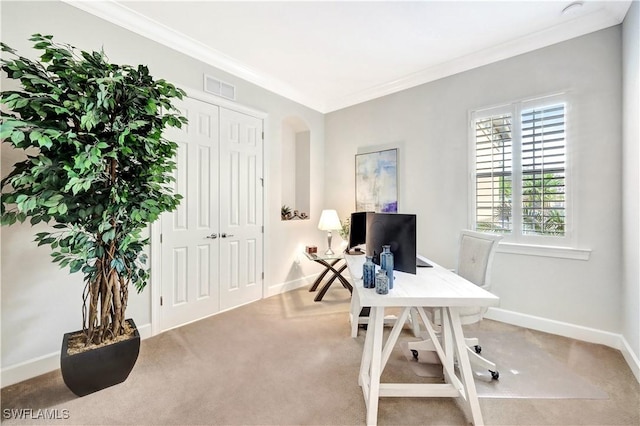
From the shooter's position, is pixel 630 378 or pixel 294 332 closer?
pixel 630 378

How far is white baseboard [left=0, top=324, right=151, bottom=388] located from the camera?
1938 mm

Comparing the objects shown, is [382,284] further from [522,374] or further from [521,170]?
[521,170]

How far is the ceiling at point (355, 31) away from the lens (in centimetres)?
236

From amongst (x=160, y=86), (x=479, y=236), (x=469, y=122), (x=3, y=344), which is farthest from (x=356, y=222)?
(x=3, y=344)

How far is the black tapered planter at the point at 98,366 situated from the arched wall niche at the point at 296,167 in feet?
9.21

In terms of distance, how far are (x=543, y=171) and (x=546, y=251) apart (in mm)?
783

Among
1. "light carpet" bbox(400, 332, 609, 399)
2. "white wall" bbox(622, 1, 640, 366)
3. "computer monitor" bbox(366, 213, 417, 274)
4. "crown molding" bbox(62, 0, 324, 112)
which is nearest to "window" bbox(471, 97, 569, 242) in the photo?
"white wall" bbox(622, 1, 640, 366)

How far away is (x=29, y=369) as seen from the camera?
203 cm

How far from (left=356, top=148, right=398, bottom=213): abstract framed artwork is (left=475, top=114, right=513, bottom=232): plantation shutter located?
1.02 metres

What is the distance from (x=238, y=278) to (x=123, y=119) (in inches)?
85.4

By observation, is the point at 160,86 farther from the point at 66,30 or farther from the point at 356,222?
the point at 356,222

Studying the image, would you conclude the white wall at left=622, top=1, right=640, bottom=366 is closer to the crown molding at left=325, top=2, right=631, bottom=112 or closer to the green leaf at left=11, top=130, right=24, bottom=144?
the crown molding at left=325, top=2, right=631, bottom=112

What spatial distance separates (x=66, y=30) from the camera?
2.20m

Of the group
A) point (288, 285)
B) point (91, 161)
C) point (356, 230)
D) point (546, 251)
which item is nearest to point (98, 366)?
point (91, 161)
